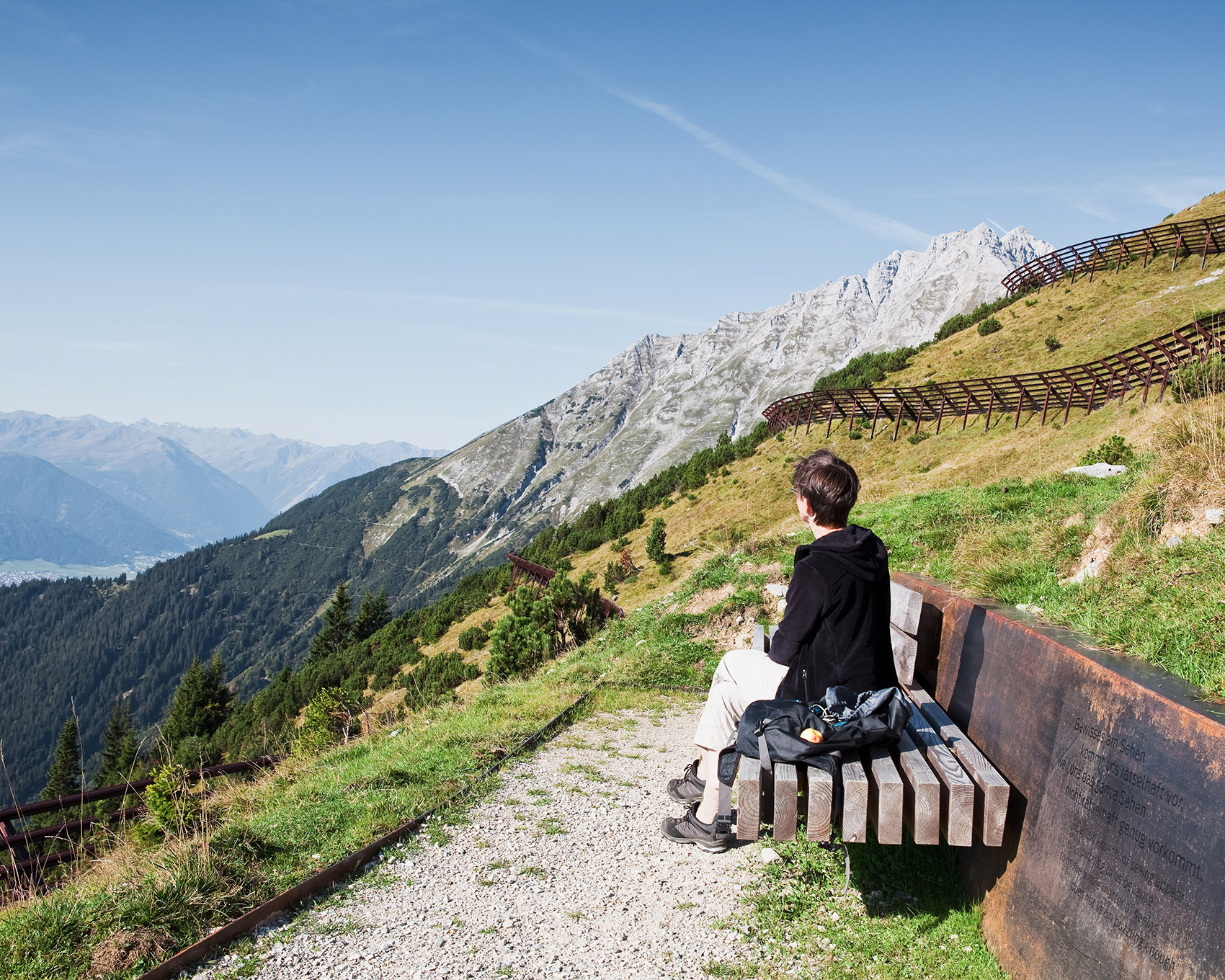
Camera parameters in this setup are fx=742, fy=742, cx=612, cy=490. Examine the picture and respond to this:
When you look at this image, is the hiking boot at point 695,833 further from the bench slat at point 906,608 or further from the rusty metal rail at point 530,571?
the rusty metal rail at point 530,571

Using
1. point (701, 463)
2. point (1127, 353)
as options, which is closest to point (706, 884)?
point (1127, 353)

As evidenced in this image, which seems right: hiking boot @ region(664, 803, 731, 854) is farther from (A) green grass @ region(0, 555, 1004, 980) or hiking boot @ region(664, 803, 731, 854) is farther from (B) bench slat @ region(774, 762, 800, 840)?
(B) bench slat @ region(774, 762, 800, 840)

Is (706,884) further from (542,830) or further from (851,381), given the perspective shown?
(851,381)

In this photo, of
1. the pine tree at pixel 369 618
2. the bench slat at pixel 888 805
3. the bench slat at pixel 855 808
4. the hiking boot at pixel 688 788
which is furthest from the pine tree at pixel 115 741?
the bench slat at pixel 888 805

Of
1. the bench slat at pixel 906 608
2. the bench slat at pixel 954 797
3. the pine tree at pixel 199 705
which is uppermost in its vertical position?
the bench slat at pixel 906 608

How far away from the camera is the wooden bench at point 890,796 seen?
11.2 ft

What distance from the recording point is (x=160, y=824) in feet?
18.6

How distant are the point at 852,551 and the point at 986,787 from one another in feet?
4.34

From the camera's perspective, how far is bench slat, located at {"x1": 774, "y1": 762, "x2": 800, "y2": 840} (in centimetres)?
357

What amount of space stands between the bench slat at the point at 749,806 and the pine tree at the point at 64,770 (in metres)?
63.7

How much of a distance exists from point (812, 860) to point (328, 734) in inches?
381

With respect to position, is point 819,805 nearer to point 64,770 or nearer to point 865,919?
point 865,919

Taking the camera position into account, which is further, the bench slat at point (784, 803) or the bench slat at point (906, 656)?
the bench slat at point (906, 656)

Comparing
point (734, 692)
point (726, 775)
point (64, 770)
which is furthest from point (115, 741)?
point (726, 775)
